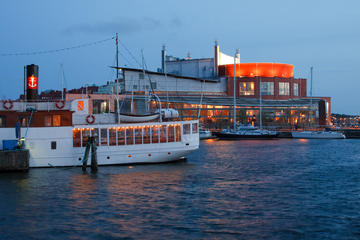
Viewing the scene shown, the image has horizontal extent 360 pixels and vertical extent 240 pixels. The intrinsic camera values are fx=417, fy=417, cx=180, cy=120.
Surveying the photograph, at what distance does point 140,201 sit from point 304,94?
125999 mm

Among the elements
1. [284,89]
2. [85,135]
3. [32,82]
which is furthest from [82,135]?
[284,89]

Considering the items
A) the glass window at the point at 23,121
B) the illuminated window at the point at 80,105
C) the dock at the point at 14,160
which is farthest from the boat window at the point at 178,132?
the glass window at the point at 23,121

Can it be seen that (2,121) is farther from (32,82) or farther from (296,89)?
(296,89)

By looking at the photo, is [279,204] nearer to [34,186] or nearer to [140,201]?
[140,201]

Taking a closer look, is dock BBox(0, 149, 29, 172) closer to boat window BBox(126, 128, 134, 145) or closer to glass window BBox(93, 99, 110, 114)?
boat window BBox(126, 128, 134, 145)

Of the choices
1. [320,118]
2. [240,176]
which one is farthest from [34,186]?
[320,118]

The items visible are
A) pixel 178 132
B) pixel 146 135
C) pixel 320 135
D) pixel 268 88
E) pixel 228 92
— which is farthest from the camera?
pixel 268 88

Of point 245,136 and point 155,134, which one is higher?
point 155,134

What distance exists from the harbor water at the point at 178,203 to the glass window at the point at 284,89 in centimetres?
9629

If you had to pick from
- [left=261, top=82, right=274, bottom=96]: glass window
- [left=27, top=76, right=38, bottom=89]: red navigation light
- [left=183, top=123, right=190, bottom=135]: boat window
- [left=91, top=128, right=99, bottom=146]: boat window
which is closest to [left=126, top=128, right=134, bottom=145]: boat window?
[left=91, top=128, right=99, bottom=146]: boat window

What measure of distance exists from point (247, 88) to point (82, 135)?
99056mm

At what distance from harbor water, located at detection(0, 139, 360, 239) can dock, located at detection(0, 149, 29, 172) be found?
3.01 ft

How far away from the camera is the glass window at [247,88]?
134000 millimetres

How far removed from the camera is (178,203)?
27203 mm
